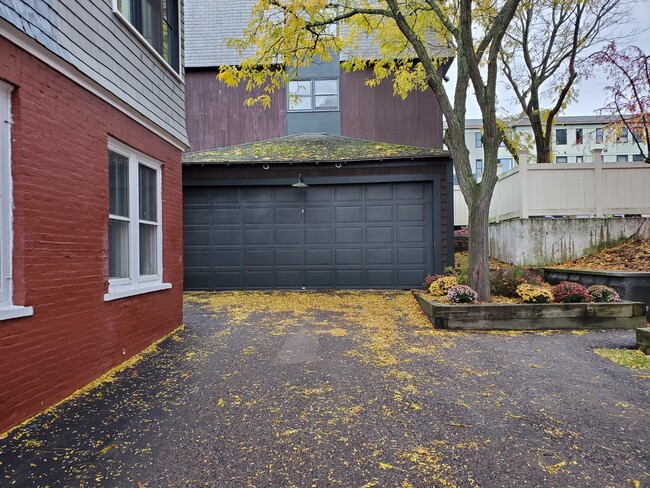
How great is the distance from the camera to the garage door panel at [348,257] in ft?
34.7

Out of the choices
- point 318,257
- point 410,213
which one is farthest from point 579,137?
point 318,257

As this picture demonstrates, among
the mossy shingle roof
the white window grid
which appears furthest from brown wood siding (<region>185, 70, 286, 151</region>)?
the white window grid

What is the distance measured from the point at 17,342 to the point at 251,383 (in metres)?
1.92

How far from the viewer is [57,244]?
3.42 metres

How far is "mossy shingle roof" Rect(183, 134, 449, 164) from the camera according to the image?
10.2m

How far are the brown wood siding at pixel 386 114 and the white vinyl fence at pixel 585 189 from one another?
346cm

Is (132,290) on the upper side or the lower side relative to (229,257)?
lower

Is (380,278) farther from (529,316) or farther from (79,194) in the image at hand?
(79,194)

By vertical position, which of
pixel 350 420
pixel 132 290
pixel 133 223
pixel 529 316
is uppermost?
pixel 133 223

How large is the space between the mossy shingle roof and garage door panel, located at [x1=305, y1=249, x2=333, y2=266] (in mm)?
2374

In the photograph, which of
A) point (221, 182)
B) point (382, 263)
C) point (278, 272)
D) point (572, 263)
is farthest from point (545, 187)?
point (221, 182)

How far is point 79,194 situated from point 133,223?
111cm

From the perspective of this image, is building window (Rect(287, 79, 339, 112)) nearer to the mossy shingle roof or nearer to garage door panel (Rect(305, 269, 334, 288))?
the mossy shingle roof

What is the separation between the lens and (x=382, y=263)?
10492mm
